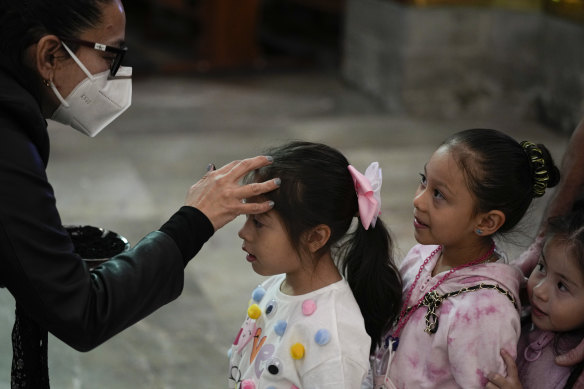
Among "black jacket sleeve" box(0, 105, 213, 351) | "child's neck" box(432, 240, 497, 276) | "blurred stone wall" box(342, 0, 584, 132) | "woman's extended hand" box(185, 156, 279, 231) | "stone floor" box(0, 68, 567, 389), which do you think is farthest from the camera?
"blurred stone wall" box(342, 0, 584, 132)

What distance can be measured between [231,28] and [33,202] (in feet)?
22.0

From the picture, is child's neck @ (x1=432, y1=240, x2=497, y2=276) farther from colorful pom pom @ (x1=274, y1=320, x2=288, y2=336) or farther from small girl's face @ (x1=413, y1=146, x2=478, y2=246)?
colorful pom pom @ (x1=274, y1=320, x2=288, y2=336)

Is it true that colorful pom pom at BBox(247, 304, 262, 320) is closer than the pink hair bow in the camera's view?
No

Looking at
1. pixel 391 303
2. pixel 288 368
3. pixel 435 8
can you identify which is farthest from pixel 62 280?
pixel 435 8

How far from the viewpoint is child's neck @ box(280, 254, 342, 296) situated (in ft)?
6.59

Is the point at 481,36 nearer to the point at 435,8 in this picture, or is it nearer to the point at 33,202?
the point at 435,8

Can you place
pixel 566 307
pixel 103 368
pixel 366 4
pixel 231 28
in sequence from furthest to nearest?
1. pixel 231 28
2. pixel 366 4
3. pixel 103 368
4. pixel 566 307

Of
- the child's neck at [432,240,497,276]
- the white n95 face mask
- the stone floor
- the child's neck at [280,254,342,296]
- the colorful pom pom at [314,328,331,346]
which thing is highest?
the white n95 face mask

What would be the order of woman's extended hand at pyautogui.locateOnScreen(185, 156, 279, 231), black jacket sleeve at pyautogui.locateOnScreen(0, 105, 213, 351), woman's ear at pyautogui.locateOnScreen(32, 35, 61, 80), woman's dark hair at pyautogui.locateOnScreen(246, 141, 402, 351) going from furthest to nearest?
Answer: woman's dark hair at pyautogui.locateOnScreen(246, 141, 402, 351)
woman's extended hand at pyautogui.locateOnScreen(185, 156, 279, 231)
woman's ear at pyautogui.locateOnScreen(32, 35, 61, 80)
black jacket sleeve at pyautogui.locateOnScreen(0, 105, 213, 351)

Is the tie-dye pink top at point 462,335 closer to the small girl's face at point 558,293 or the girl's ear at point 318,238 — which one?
the small girl's face at point 558,293

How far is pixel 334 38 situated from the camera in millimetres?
9445

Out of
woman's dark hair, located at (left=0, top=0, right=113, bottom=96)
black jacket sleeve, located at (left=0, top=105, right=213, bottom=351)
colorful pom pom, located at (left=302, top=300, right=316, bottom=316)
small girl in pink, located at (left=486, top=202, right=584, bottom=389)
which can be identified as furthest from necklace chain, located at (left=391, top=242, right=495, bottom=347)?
woman's dark hair, located at (left=0, top=0, right=113, bottom=96)

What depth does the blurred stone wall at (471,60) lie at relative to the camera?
253 inches

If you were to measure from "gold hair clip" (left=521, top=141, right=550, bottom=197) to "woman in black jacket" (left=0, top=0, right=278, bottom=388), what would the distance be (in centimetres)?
61
